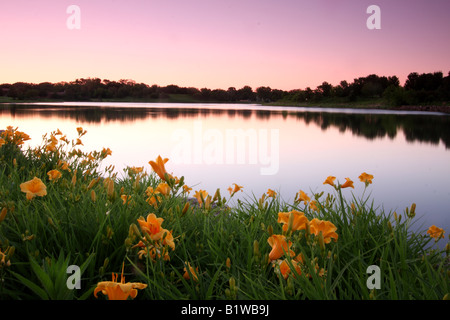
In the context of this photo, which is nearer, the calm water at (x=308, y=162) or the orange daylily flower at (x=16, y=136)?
the orange daylily flower at (x=16, y=136)

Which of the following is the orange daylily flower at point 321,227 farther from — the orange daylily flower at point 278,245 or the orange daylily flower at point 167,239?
the orange daylily flower at point 167,239

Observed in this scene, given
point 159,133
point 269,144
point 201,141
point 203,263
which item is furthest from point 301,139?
point 203,263

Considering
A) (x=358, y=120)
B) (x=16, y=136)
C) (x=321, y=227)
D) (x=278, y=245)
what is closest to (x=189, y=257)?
(x=278, y=245)

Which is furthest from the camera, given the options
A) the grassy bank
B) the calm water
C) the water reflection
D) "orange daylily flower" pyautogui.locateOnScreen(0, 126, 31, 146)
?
the water reflection

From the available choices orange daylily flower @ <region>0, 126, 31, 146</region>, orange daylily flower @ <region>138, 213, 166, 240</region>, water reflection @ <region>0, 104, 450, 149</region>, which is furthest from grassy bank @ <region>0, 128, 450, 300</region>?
water reflection @ <region>0, 104, 450, 149</region>

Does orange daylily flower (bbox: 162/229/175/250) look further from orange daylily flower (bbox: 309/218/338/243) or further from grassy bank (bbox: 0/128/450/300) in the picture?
orange daylily flower (bbox: 309/218/338/243)

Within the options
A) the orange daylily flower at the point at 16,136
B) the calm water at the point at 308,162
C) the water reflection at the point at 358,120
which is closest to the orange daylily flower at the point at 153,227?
the calm water at the point at 308,162

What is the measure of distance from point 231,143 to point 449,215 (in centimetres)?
1168

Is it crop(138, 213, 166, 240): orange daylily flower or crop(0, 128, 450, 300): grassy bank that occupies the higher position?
crop(138, 213, 166, 240): orange daylily flower

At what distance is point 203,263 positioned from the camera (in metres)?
2.28

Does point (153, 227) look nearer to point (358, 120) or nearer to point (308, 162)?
point (308, 162)

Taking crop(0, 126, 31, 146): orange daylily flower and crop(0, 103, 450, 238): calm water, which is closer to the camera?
crop(0, 126, 31, 146): orange daylily flower

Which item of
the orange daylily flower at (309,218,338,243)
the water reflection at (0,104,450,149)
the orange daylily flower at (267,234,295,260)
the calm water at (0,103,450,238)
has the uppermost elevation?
the water reflection at (0,104,450,149)

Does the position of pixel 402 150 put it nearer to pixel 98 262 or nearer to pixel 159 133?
pixel 159 133
